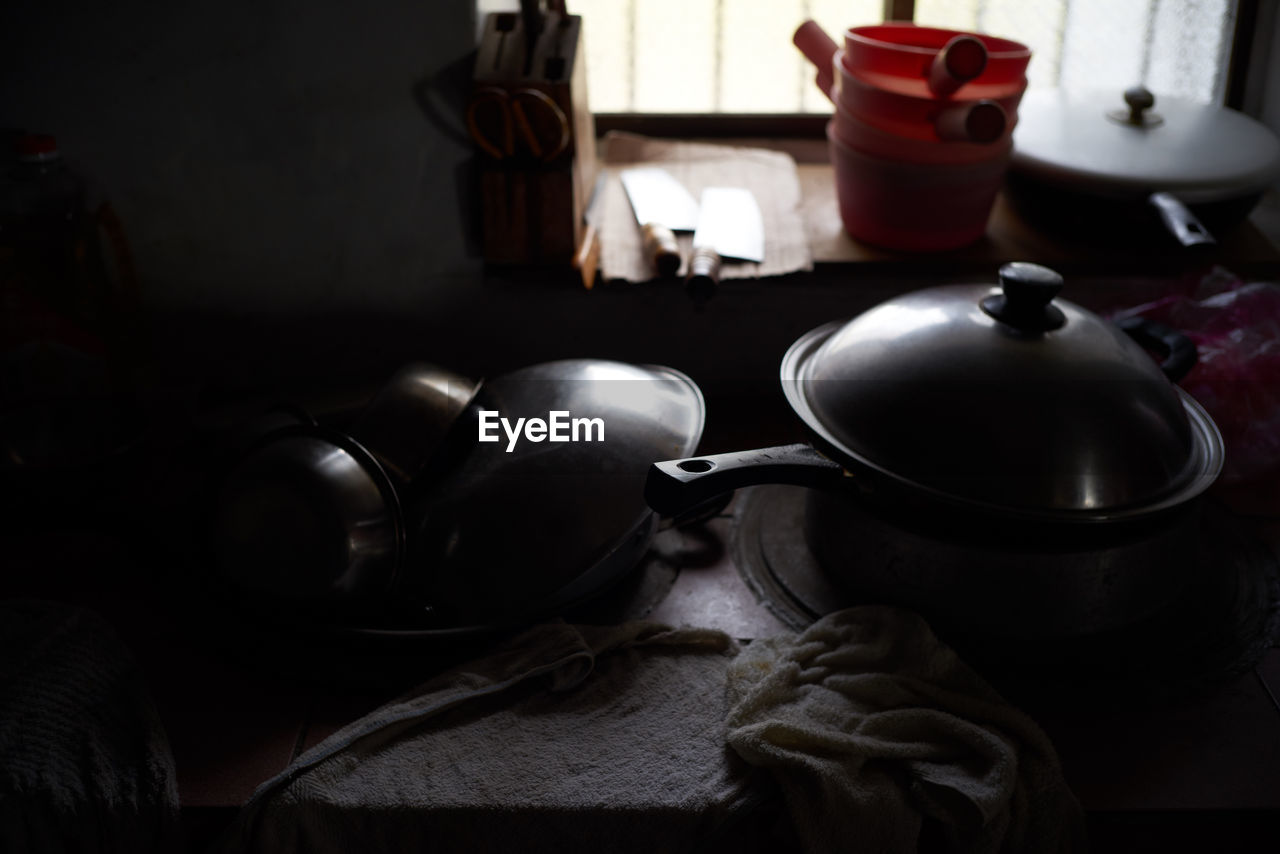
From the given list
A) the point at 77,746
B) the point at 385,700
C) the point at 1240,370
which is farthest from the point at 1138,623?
the point at 77,746

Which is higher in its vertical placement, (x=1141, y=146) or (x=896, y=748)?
(x=1141, y=146)

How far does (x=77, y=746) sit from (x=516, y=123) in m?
0.70

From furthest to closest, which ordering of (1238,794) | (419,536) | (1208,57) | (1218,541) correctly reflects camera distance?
(1208,57) < (1218,541) < (419,536) < (1238,794)

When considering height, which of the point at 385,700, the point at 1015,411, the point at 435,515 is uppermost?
the point at 1015,411

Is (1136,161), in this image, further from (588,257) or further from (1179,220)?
(588,257)

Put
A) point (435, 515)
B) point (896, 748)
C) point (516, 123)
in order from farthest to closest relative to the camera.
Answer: point (516, 123) → point (435, 515) → point (896, 748)

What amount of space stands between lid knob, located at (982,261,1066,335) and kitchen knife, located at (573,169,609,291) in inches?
18.0

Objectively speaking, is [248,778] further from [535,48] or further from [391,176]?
[535,48]

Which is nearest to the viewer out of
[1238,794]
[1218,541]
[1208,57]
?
[1238,794]

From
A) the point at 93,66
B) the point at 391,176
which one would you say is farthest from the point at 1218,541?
the point at 93,66

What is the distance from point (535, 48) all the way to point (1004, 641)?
0.76 meters

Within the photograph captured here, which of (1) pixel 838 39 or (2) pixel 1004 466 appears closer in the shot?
(2) pixel 1004 466

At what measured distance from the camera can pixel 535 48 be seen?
112 centimetres

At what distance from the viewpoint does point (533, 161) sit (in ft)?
3.66
